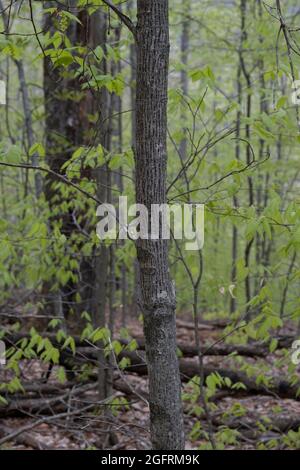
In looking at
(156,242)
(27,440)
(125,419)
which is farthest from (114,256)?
(156,242)

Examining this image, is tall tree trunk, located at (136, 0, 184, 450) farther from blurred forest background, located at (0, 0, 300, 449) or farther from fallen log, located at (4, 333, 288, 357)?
fallen log, located at (4, 333, 288, 357)

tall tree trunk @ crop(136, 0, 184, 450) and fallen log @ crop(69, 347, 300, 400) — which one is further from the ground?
tall tree trunk @ crop(136, 0, 184, 450)

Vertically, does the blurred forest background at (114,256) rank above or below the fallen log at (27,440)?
above

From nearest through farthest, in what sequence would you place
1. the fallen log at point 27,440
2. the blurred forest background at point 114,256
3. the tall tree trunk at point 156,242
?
the tall tree trunk at point 156,242 < the blurred forest background at point 114,256 < the fallen log at point 27,440

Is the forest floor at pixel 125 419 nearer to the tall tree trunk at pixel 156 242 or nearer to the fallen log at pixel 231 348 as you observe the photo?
the fallen log at pixel 231 348

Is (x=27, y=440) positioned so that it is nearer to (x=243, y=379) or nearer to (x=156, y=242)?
(x=243, y=379)

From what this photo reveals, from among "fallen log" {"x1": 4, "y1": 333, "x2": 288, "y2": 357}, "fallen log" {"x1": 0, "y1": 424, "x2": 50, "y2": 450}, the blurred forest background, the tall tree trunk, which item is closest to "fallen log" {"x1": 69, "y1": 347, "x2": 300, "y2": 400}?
the blurred forest background

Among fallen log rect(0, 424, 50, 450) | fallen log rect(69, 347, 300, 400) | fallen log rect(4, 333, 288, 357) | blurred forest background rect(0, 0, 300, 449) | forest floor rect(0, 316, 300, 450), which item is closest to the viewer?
blurred forest background rect(0, 0, 300, 449)

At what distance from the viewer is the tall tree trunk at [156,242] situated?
2.02 m

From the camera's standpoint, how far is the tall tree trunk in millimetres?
2020

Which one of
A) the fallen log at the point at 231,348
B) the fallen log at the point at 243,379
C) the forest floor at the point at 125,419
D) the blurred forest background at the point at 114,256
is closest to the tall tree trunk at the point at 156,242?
the blurred forest background at the point at 114,256
